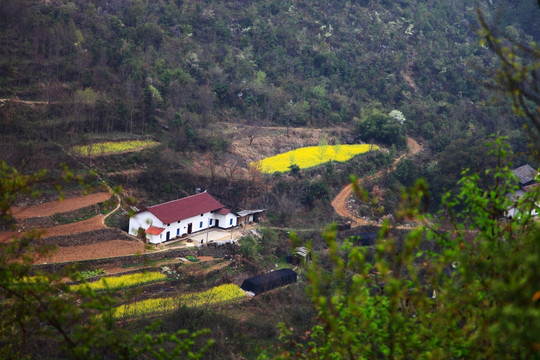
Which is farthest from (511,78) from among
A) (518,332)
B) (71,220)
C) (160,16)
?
(160,16)

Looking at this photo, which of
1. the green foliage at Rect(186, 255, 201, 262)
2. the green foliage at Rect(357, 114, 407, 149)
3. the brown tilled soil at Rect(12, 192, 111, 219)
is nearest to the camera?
the brown tilled soil at Rect(12, 192, 111, 219)

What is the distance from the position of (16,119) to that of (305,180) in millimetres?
15041

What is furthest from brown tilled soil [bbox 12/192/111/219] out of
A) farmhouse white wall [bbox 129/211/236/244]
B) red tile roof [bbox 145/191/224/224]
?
red tile roof [bbox 145/191/224/224]

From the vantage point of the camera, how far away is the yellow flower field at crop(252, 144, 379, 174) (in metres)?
31.2

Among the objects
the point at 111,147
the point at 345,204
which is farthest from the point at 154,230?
the point at 345,204

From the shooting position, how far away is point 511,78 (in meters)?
4.97

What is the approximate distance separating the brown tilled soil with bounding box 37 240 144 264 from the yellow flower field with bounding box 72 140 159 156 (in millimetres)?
5451

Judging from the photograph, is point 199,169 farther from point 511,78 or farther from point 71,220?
point 511,78

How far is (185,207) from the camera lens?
25.7m

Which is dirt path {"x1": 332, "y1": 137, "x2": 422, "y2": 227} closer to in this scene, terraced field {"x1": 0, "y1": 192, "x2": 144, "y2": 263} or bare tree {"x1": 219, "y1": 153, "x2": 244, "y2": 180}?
bare tree {"x1": 219, "y1": 153, "x2": 244, "y2": 180}

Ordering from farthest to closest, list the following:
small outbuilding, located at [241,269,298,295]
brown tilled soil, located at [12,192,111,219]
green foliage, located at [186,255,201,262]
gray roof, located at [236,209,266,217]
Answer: gray roof, located at [236,209,266,217]
green foliage, located at [186,255,201,262]
small outbuilding, located at [241,269,298,295]
brown tilled soil, located at [12,192,111,219]

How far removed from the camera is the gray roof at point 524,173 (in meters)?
30.6

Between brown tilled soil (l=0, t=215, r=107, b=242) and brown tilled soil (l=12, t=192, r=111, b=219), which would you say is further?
brown tilled soil (l=12, t=192, r=111, b=219)

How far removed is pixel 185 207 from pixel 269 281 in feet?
19.3
